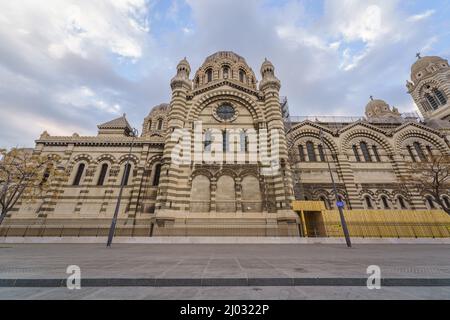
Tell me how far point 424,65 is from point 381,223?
37.3m

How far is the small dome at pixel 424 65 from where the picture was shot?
106 ft

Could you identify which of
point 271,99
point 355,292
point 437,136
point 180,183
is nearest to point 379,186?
point 437,136

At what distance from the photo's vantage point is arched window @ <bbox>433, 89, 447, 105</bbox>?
3007 centimetres

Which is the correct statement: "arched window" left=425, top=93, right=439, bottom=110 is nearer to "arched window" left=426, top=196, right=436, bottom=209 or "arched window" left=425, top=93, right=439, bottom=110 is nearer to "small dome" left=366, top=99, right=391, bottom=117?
"small dome" left=366, top=99, right=391, bottom=117

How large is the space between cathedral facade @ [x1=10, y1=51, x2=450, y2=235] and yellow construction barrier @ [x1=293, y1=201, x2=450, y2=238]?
2.15 metres

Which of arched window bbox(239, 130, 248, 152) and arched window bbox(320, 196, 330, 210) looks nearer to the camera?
arched window bbox(320, 196, 330, 210)

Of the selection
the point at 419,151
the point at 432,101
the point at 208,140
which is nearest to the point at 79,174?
the point at 208,140

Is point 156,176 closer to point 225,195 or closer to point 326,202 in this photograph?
point 225,195

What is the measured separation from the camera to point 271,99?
65.1ft

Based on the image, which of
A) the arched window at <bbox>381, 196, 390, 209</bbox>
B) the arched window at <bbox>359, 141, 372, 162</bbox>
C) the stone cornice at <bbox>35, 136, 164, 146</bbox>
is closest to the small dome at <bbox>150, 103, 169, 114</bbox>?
the stone cornice at <bbox>35, 136, 164, 146</bbox>

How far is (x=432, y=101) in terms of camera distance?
31.8 metres

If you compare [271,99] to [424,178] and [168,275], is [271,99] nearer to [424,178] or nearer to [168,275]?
[424,178]

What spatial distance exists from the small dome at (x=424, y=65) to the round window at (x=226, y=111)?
37.8m

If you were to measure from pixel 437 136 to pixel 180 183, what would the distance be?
3018 cm
